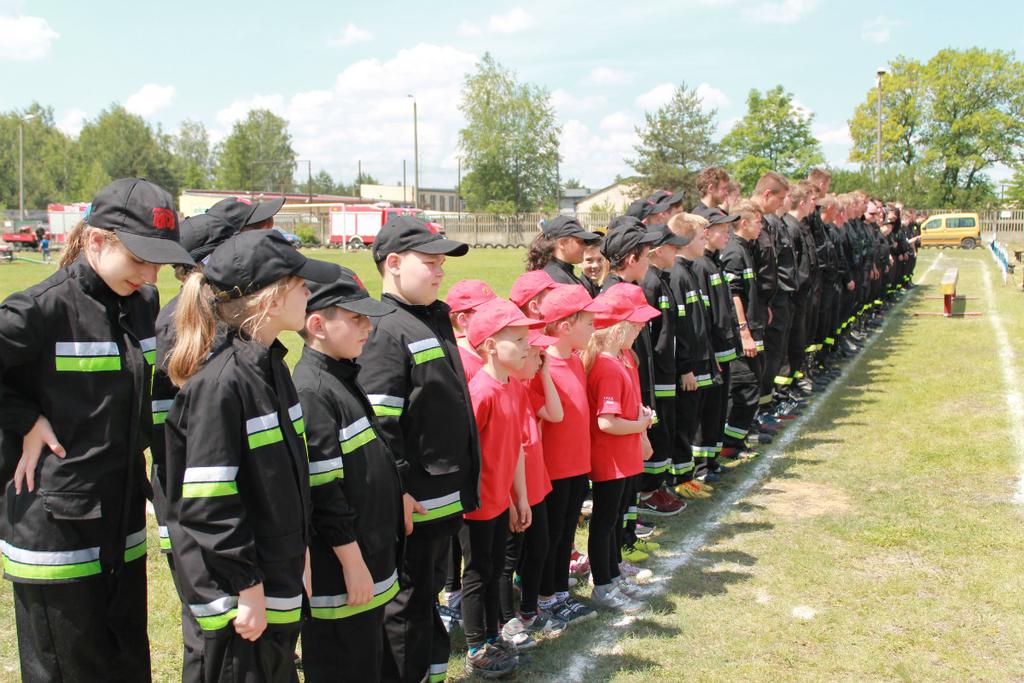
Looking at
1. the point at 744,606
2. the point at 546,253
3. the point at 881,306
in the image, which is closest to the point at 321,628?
the point at 744,606

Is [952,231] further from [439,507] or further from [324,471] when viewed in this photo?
[324,471]

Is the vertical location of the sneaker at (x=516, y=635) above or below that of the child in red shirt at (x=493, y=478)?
below

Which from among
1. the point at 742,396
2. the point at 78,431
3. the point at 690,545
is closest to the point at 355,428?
the point at 78,431

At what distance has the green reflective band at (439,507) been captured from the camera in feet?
11.6

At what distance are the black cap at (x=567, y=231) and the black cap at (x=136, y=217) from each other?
316cm

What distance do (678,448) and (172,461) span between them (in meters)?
4.65

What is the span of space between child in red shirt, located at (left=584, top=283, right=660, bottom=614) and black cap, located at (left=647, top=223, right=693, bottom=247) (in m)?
1.11

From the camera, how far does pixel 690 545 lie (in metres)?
5.81

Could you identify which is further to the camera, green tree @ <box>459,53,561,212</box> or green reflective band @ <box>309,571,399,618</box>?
green tree @ <box>459,53,561,212</box>

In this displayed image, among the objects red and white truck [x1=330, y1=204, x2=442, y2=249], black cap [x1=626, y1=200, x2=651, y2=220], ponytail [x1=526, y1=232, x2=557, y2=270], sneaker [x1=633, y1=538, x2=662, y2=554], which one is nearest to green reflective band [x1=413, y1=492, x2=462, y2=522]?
sneaker [x1=633, y1=538, x2=662, y2=554]

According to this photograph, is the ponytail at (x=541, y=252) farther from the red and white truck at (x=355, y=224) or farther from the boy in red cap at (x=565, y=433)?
the red and white truck at (x=355, y=224)

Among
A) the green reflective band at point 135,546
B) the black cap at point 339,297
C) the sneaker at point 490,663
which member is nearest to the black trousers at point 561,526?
the sneaker at point 490,663

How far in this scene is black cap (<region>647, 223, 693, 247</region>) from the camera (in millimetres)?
5914

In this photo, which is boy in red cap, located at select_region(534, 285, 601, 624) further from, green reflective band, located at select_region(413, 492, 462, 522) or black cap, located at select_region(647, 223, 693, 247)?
black cap, located at select_region(647, 223, 693, 247)
